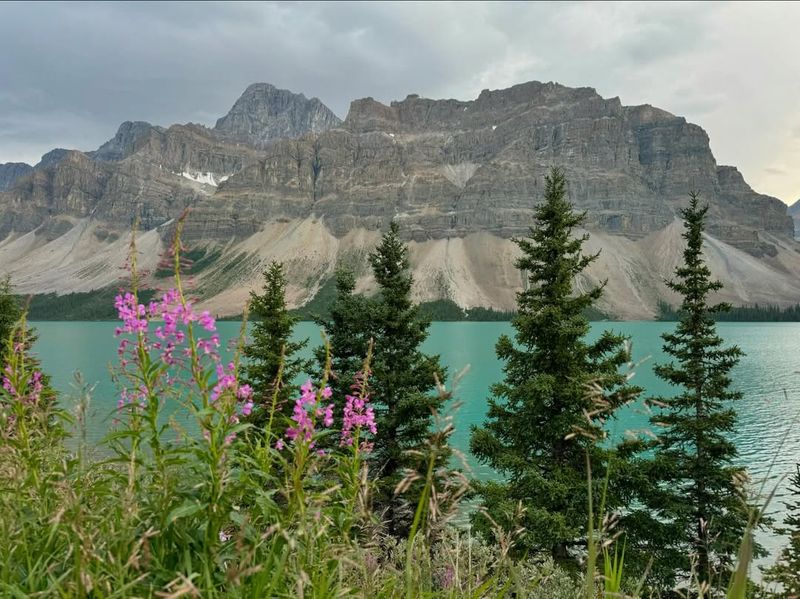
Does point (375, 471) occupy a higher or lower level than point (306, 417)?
lower

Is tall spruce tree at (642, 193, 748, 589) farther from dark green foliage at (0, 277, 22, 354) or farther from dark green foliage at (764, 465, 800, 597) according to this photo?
dark green foliage at (0, 277, 22, 354)

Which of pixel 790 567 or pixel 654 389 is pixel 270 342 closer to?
pixel 790 567

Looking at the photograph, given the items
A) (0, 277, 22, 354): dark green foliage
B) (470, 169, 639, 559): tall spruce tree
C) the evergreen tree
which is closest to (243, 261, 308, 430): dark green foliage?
the evergreen tree

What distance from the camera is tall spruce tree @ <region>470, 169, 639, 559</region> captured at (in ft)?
54.9

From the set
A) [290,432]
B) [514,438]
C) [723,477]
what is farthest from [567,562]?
[290,432]

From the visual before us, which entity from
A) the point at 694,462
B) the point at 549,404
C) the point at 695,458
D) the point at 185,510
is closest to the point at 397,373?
the point at 549,404

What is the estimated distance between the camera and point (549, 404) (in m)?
18.3

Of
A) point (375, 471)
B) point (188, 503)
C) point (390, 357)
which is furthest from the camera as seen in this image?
point (390, 357)

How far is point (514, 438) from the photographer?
18.8 meters

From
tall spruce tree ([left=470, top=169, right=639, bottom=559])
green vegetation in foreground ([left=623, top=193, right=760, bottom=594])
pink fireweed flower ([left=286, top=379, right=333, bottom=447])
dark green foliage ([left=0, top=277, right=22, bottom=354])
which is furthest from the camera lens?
dark green foliage ([left=0, top=277, right=22, bottom=354])

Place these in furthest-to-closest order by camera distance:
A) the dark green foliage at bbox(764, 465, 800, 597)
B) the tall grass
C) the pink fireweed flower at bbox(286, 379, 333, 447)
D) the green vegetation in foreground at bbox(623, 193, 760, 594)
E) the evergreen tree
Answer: the evergreen tree < the green vegetation in foreground at bbox(623, 193, 760, 594) < the pink fireweed flower at bbox(286, 379, 333, 447) < the dark green foliage at bbox(764, 465, 800, 597) < the tall grass

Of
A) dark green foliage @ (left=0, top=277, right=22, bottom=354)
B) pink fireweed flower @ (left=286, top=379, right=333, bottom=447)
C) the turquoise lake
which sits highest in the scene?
pink fireweed flower @ (left=286, top=379, right=333, bottom=447)

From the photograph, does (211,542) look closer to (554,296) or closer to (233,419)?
(233,419)

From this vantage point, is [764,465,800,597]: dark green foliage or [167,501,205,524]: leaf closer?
[167,501,205,524]: leaf
